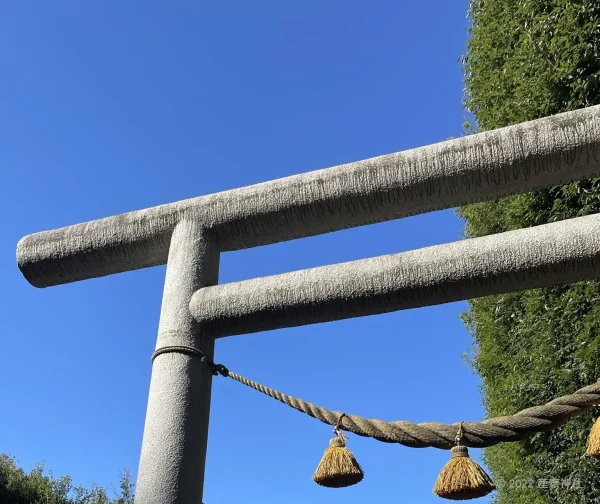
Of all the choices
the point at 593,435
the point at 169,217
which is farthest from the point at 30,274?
the point at 593,435

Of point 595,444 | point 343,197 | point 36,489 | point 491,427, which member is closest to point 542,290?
point 343,197

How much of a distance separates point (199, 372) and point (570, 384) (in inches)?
167

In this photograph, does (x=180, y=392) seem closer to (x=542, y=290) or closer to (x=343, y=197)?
(x=343, y=197)

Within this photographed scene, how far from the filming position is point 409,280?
6.71 feet

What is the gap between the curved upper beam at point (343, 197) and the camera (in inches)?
82.0

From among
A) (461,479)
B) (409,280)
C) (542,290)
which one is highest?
(542,290)

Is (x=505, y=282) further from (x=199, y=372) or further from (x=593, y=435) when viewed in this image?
(x=199, y=372)

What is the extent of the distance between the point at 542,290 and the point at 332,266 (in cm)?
431

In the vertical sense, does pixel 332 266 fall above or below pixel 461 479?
above

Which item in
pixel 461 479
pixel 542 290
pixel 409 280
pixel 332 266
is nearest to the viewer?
pixel 461 479

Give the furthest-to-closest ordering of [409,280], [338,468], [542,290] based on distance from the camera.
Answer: [542,290] < [409,280] < [338,468]

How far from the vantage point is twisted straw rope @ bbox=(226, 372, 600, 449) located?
1.65 metres

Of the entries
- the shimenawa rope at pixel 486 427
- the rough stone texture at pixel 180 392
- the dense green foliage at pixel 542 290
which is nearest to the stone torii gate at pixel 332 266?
the rough stone texture at pixel 180 392

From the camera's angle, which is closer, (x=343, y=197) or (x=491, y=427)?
(x=491, y=427)
